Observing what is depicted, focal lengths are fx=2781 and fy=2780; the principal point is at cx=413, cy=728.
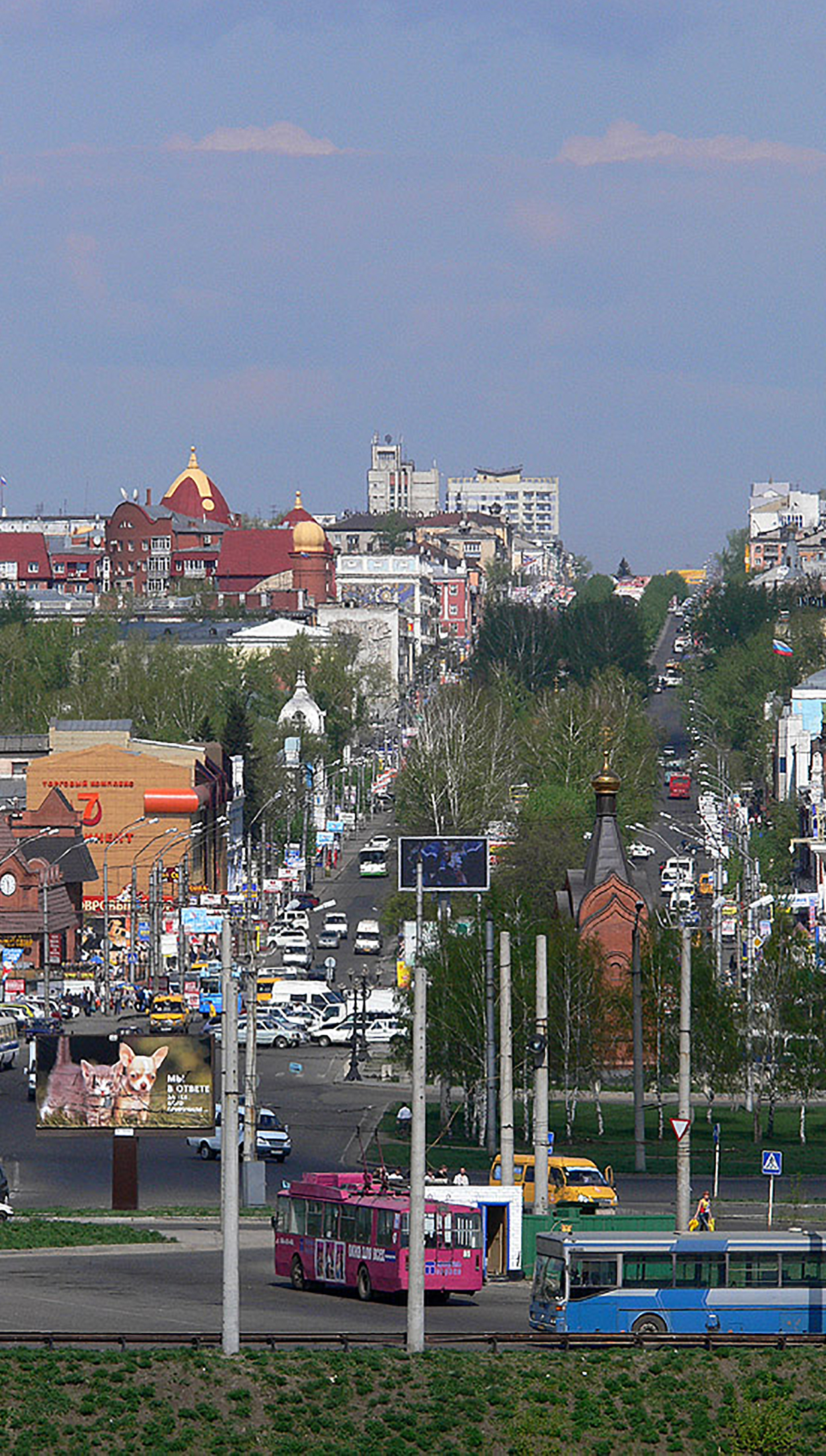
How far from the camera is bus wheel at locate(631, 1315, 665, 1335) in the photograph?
4081 centimetres

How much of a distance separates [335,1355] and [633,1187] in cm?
2963

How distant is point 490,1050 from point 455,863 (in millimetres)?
34931

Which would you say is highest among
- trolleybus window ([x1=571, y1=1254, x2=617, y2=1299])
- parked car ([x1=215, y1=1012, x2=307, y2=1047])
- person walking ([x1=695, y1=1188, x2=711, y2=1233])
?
trolleybus window ([x1=571, y1=1254, x2=617, y2=1299])

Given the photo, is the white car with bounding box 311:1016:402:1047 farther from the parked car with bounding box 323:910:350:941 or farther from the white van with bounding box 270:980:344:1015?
the parked car with bounding box 323:910:350:941

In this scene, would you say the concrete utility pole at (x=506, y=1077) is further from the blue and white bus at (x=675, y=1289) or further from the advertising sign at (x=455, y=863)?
the advertising sign at (x=455, y=863)

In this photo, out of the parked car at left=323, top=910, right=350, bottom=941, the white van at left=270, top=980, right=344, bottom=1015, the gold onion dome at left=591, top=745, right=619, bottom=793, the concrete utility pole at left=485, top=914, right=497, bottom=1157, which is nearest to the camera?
the concrete utility pole at left=485, top=914, right=497, bottom=1157

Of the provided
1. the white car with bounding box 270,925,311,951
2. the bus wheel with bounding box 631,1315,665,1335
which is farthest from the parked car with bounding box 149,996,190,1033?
the bus wheel with bounding box 631,1315,665,1335

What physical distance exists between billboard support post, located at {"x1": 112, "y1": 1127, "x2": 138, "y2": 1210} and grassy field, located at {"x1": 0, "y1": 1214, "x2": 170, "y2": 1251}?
4.01 metres

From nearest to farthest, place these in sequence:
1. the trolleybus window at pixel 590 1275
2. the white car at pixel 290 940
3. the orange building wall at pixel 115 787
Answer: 1. the trolleybus window at pixel 590 1275
2. the white car at pixel 290 940
3. the orange building wall at pixel 115 787

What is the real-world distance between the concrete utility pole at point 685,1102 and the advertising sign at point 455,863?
45021mm

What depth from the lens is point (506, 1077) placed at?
55188 mm

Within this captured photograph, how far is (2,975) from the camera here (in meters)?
117

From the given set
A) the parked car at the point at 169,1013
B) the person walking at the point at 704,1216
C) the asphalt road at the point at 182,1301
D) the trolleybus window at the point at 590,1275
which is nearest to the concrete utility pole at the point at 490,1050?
the person walking at the point at 704,1216

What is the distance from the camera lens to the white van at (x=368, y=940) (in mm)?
122688
